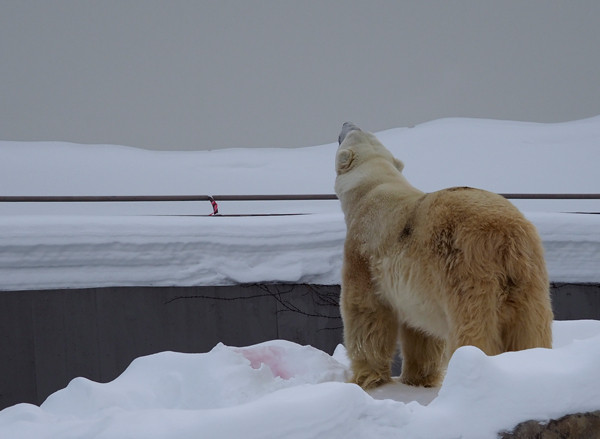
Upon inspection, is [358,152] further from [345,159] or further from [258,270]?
[258,270]

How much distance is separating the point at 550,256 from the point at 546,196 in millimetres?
1016

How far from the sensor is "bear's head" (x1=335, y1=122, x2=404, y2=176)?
11.4 feet

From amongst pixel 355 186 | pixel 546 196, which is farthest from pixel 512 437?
pixel 546 196

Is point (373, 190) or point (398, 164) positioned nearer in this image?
point (373, 190)

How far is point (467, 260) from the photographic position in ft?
8.02

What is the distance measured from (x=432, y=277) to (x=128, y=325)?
8.17ft

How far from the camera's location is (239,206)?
10.6 m

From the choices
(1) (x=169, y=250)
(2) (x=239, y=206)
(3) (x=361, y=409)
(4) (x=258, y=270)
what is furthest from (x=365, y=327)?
(2) (x=239, y=206)

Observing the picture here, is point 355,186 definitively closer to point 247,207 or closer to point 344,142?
point 344,142

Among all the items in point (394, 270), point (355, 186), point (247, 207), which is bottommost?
point (247, 207)

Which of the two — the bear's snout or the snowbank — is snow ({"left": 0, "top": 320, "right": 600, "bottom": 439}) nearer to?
the bear's snout

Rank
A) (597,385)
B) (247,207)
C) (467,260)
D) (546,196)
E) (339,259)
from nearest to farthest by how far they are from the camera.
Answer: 1. (597,385)
2. (467,260)
3. (339,259)
4. (546,196)
5. (247,207)

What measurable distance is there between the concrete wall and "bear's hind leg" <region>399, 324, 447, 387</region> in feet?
4.98

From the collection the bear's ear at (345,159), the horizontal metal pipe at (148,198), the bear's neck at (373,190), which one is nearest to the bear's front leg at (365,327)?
the bear's neck at (373,190)
